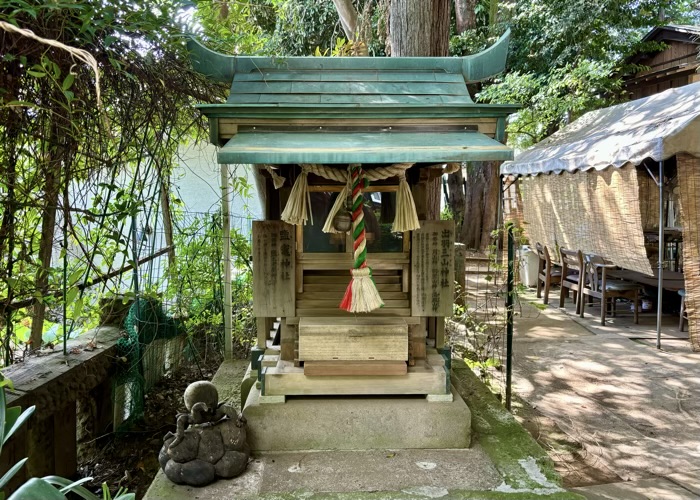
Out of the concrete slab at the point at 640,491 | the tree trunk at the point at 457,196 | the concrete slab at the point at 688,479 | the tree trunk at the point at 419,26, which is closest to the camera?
the concrete slab at the point at 640,491

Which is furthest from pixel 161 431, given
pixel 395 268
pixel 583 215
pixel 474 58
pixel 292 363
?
pixel 583 215

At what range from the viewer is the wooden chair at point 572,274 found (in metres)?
9.20

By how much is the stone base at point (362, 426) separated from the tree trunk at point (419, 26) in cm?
379

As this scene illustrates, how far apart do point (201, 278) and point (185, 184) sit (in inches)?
169

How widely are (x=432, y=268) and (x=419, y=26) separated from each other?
3105 millimetres

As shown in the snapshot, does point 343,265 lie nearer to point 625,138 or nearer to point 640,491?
point 640,491

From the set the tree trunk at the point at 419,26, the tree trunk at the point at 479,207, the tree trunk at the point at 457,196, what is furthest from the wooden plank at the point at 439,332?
the tree trunk at the point at 457,196

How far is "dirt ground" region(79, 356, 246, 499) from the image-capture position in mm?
4361

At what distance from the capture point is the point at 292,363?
11.8 ft

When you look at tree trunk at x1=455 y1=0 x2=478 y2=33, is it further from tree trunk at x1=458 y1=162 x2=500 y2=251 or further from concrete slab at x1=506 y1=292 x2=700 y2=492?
concrete slab at x1=506 y1=292 x2=700 y2=492

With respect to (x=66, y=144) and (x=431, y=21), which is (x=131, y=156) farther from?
(x=431, y=21)

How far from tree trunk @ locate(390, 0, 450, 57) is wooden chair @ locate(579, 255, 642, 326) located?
4918 millimetres

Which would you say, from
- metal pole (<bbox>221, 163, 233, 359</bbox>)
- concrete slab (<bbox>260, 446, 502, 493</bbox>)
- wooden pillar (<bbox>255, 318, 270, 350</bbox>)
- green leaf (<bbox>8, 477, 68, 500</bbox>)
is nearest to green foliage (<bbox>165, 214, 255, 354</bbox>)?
metal pole (<bbox>221, 163, 233, 359</bbox>)

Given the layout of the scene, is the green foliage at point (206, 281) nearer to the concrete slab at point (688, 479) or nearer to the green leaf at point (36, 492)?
the green leaf at point (36, 492)
